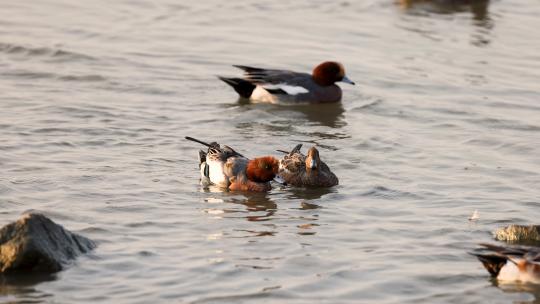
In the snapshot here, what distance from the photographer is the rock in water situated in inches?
323

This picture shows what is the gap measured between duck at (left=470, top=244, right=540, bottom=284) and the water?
11 centimetres

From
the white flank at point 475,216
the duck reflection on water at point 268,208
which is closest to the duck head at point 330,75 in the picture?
the duck reflection on water at point 268,208

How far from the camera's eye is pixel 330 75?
51.6 feet

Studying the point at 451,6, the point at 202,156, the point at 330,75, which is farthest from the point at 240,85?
the point at 451,6

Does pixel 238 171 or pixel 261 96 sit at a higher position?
pixel 261 96

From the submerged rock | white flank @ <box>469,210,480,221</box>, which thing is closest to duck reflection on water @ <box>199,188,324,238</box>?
white flank @ <box>469,210,480,221</box>

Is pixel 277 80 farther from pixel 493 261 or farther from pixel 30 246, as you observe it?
pixel 30 246

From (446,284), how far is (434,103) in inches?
269

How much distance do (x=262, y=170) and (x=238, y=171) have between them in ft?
1.18

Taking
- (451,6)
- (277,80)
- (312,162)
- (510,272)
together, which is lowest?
(510,272)

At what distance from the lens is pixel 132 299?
7.95 meters

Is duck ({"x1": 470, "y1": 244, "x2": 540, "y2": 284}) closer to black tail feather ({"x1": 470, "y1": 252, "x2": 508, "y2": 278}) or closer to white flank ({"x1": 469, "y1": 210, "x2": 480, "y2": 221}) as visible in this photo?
black tail feather ({"x1": 470, "y1": 252, "x2": 508, "y2": 278})

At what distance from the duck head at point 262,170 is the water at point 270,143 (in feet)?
0.65

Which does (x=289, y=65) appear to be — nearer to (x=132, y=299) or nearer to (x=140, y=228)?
(x=140, y=228)
